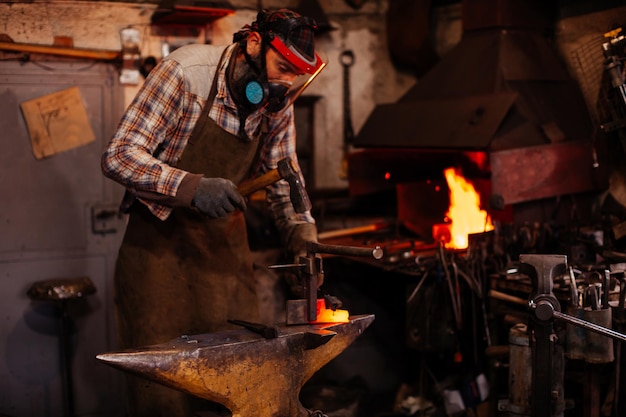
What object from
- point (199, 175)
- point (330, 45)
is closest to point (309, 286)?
point (199, 175)

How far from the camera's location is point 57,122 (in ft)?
17.0

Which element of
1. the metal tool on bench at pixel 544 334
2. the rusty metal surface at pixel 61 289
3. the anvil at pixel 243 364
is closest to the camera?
the anvil at pixel 243 364

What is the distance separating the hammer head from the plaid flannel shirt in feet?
1.26

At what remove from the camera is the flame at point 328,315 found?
3230 millimetres

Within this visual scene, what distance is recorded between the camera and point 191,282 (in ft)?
12.3

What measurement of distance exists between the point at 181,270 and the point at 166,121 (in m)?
0.69

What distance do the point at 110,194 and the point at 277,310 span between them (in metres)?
1.30

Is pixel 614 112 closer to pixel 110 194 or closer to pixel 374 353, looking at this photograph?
pixel 374 353

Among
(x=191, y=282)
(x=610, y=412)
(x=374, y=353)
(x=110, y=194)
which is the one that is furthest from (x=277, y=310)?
(x=610, y=412)

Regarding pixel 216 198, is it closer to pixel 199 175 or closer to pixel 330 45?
pixel 199 175

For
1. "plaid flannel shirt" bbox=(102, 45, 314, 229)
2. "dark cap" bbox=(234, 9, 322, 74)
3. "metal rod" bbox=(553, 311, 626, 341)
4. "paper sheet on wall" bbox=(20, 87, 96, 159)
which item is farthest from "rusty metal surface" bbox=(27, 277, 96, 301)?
"metal rod" bbox=(553, 311, 626, 341)

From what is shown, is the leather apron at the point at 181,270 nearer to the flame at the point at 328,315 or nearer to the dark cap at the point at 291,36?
the dark cap at the point at 291,36

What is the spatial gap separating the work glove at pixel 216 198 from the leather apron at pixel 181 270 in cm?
39

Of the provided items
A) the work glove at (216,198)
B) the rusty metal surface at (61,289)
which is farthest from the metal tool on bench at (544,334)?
the rusty metal surface at (61,289)
